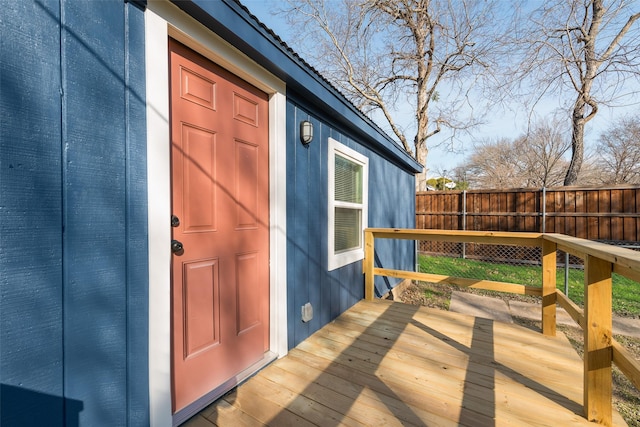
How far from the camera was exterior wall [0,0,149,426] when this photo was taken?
3.21 ft

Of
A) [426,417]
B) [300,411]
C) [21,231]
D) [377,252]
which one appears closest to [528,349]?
[426,417]

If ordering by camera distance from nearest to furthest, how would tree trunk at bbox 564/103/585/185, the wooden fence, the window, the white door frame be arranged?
the white door frame < the window < the wooden fence < tree trunk at bbox 564/103/585/185

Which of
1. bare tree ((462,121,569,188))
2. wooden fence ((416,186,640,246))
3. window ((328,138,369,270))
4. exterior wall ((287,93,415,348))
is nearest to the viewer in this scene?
exterior wall ((287,93,415,348))

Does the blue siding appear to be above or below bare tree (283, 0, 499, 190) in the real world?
below

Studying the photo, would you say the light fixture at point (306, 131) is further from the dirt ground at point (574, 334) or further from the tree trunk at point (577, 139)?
the tree trunk at point (577, 139)

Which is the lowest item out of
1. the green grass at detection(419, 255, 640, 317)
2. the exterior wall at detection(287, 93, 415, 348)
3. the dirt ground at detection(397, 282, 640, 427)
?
the dirt ground at detection(397, 282, 640, 427)

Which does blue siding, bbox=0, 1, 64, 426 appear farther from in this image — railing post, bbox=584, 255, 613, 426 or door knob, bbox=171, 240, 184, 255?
railing post, bbox=584, 255, 613, 426

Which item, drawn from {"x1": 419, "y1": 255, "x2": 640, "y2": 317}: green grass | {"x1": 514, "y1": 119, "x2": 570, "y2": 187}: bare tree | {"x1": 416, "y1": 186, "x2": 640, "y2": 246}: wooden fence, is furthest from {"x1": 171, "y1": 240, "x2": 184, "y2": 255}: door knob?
{"x1": 514, "y1": 119, "x2": 570, "y2": 187}: bare tree

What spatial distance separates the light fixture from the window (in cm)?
51

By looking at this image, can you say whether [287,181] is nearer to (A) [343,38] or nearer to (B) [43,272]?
(B) [43,272]

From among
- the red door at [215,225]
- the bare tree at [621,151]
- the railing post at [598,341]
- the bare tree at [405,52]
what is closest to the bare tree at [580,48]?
the bare tree at [405,52]

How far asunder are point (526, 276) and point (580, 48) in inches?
266

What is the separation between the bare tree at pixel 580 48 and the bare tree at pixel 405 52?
1.36 m

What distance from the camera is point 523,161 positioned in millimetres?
17703
